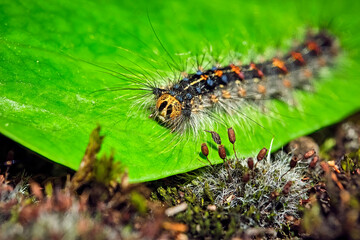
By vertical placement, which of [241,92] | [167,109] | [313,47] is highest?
[313,47]

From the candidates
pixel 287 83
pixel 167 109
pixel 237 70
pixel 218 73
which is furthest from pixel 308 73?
pixel 167 109

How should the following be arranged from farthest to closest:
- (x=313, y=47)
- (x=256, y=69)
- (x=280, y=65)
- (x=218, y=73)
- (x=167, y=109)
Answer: (x=313, y=47)
(x=280, y=65)
(x=256, y=69)
(x=218, y=73)
(x=167, y=109)

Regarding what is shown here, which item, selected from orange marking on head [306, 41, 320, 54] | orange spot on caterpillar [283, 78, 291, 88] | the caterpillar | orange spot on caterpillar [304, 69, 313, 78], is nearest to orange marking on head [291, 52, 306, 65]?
the caterpillar

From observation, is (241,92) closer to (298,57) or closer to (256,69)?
(256,69)

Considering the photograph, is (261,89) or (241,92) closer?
(241,92)

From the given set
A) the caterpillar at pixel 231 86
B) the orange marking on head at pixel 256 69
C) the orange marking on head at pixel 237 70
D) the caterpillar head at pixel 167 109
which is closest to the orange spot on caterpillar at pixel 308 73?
the caterpillar at pixel 231 86

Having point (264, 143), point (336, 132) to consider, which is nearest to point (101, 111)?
point (264, 143)

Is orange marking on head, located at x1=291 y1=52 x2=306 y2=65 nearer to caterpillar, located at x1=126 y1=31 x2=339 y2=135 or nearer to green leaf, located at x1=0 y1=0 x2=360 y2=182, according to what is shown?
caterpillar, located at x1=126 y1=31 x2=339 y2=135
